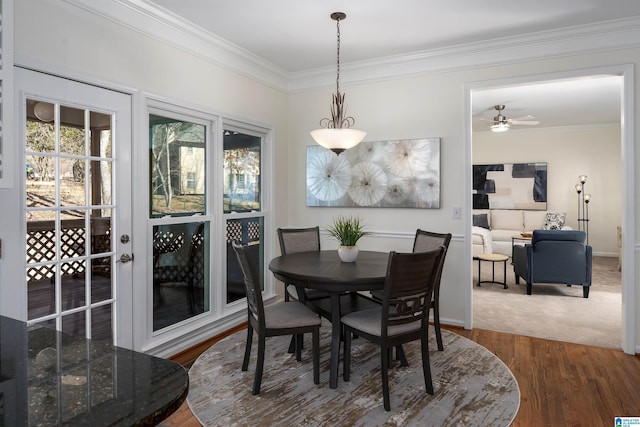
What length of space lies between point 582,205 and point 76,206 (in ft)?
28.8

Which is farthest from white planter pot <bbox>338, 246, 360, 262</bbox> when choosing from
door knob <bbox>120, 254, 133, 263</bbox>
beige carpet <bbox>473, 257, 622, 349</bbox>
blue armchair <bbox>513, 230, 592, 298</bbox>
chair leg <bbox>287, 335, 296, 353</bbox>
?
Result: blue armchair <bbox>513, 230, 592, 298</bbox>

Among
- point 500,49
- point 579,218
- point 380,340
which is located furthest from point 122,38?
point 579,218

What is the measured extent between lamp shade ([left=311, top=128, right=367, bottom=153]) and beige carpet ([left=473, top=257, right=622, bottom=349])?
2266 millimetres

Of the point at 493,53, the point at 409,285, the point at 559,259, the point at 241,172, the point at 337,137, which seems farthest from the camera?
the point at 559,259

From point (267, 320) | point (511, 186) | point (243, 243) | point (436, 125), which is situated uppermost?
point (436, 125)

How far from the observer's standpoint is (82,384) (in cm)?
82

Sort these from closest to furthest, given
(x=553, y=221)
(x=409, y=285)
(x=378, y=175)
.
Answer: (x=409, y=285), (x=378, y=175), (x=553, y=221)

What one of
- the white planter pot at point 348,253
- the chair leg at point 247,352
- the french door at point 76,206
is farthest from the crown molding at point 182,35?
the chair leg at point 247,352

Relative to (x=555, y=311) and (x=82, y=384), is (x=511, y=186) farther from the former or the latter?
(x=82, y=384)

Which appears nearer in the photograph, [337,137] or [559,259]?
[337,137]

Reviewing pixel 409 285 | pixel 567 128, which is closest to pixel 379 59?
pixel 409 285

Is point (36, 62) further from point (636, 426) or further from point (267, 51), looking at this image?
point (636, 426)

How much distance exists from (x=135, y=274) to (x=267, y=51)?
91.5 inches

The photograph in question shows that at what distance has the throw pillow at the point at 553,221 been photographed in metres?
8.00
